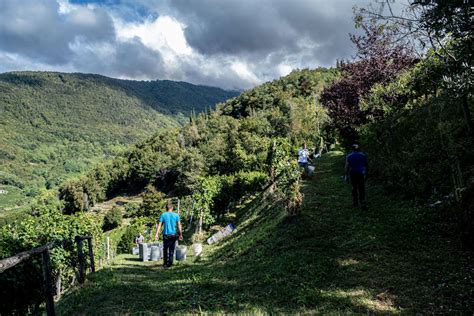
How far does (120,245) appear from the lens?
53.0m

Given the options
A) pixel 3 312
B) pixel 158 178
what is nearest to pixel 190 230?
pixel 3 312

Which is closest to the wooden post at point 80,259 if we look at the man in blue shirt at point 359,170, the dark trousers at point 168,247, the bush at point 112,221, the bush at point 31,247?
the bush at point 31,247

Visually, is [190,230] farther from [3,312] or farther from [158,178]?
[158,178]

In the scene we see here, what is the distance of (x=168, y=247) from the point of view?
41.6 ft

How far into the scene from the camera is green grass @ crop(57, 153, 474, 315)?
5987 mm

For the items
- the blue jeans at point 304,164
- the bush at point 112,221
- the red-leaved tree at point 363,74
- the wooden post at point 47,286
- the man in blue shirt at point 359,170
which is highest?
the red-leaved tree at point 363,74

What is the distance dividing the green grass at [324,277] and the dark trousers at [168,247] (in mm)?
780

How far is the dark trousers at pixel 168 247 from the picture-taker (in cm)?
1190

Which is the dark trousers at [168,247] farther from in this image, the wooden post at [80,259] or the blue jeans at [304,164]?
the blue jeans at [304,164]

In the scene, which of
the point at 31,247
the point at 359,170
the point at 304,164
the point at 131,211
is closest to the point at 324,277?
the point at 359,170

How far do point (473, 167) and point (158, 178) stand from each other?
385 feet

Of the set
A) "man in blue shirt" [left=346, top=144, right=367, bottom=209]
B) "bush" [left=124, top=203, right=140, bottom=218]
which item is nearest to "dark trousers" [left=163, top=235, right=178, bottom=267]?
"man in blue shirt" [left=346, top=144, right=367, bottom=209]

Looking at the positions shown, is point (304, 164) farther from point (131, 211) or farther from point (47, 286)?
point (131, 211)

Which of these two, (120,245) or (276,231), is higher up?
(276,231)
